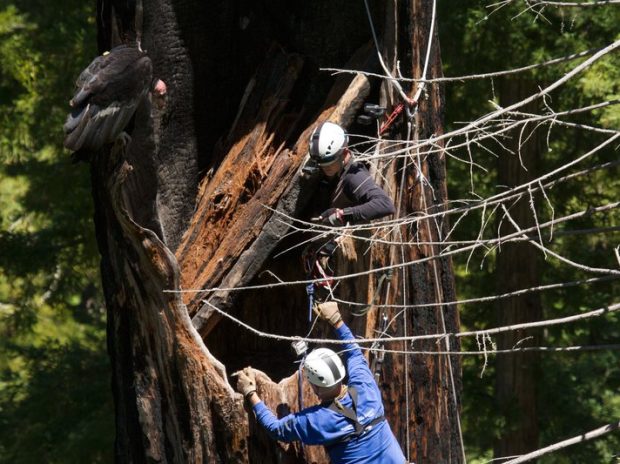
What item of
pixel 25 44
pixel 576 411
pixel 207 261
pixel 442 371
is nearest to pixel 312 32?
pixel 207 261

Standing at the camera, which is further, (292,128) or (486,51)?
(486,51)

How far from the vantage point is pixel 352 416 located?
593cm

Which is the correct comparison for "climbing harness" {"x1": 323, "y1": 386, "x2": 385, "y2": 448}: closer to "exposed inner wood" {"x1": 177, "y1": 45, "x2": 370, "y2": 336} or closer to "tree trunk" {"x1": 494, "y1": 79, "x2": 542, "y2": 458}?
"exposed inner wood" {"x1": 177, "y1": 45, "x2": 370, "y2": 336}

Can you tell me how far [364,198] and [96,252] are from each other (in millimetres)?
6760

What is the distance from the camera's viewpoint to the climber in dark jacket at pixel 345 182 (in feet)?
19.8

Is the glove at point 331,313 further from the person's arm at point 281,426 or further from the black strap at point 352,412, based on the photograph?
the person's arm at point 281,426

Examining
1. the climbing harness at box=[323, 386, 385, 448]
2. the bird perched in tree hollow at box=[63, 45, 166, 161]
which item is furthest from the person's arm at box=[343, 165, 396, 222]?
the bird perched in tree hollow at box=[63, 45, 166, 161]

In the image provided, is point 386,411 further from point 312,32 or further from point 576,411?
point 576,411

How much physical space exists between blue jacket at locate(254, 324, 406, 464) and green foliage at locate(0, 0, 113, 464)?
5.57 m

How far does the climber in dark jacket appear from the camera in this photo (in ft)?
19.8

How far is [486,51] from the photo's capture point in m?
10.5

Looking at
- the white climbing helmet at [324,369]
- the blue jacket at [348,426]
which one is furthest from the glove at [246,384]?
the white climbing helmet at [324,369]

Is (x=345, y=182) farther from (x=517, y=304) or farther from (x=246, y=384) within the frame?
(x=517, y=304)

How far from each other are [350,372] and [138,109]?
1.89 metres
